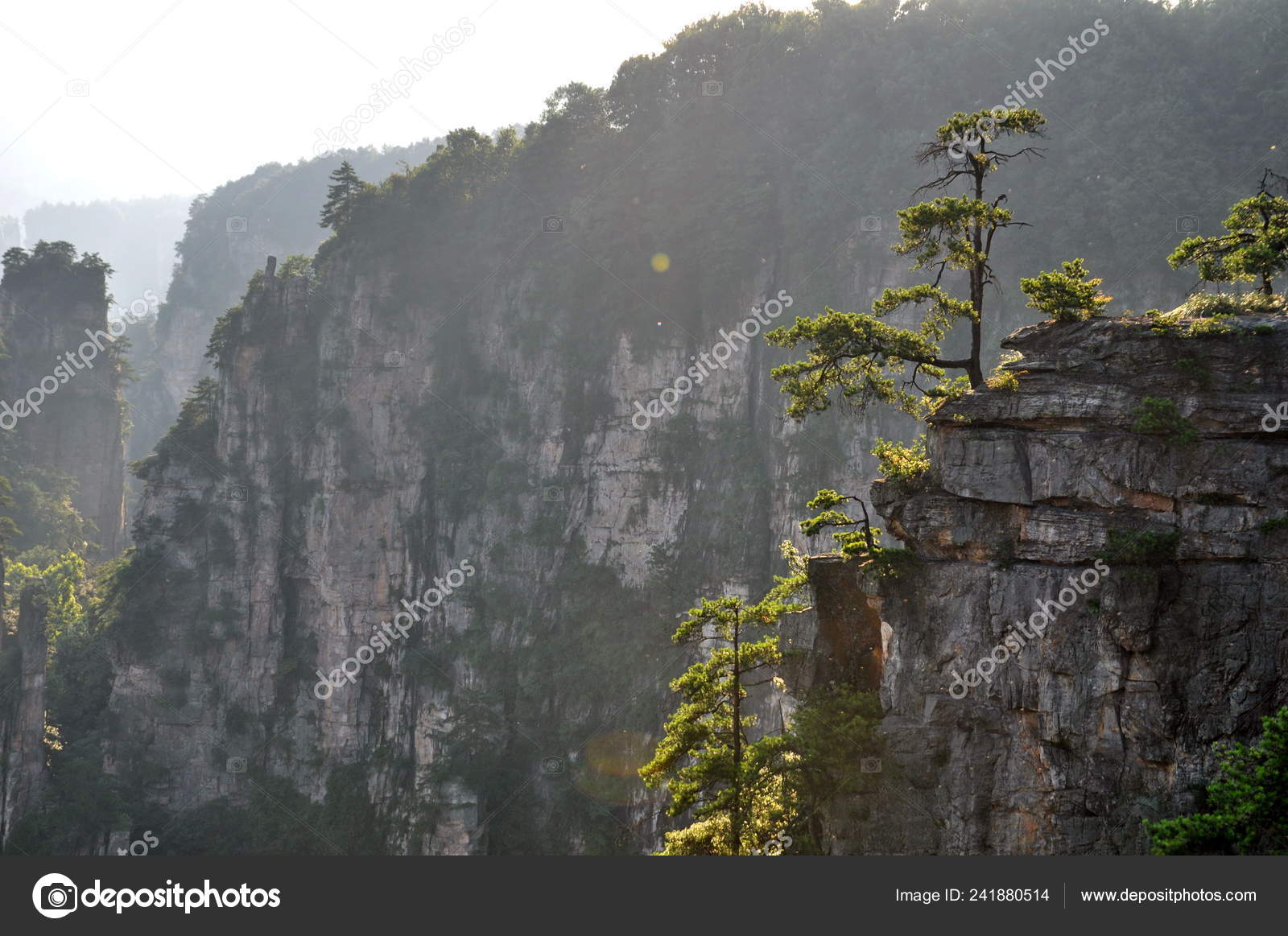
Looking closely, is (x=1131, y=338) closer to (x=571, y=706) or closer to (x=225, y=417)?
(x=571, y=706)

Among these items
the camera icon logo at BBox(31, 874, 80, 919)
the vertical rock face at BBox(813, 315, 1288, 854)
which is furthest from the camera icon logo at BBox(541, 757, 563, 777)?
the camera icon logo at BBox(31, 874, 80, 919)

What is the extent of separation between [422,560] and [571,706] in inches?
442

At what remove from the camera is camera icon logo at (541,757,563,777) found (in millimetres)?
38406

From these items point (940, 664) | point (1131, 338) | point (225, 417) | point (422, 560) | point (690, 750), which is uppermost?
point (225, 417)

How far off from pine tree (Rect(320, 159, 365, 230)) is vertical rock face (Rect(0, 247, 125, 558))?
22.8m

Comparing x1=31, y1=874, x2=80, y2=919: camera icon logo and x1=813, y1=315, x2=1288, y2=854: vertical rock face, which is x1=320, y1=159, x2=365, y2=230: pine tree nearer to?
x1=813, y1=315, x2=1288, y2=854: vertical rock face

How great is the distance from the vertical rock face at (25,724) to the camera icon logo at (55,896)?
122 feet

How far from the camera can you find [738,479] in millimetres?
38375

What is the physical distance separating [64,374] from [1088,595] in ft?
212

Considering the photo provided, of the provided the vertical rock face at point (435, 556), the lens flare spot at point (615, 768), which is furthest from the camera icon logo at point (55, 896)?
the lens flare spot at point (615, 768)

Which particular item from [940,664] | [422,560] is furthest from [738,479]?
[940,664]

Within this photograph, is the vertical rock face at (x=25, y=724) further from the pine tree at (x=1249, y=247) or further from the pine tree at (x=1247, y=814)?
the pine tree at (x=1249, y=247)

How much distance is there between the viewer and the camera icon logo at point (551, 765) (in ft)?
126

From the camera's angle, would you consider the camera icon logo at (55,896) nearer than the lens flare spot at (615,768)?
Yes
